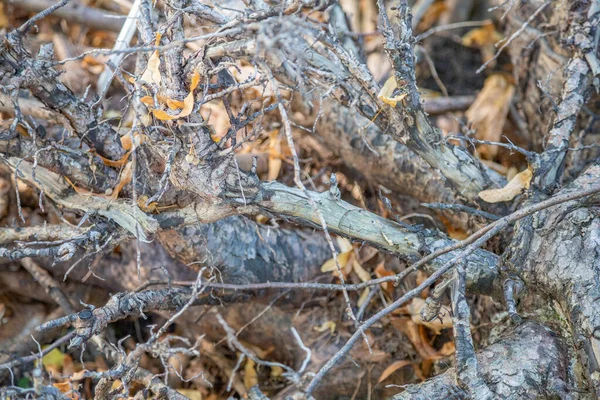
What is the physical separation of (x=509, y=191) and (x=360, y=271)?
2.07 feet

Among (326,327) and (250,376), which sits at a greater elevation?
(326,327)

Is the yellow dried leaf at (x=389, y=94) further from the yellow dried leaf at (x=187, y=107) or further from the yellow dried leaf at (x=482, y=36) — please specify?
the yellow dried leaf at (x=482, y=36)

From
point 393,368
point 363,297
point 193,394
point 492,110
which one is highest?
point 492,110

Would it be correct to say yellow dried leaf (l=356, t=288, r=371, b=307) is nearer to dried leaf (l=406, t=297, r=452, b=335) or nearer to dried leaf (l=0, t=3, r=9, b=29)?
dried leaf (l=406, t=297, r=452, b=335)

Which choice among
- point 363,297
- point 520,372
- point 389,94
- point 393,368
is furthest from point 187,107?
point 393,368

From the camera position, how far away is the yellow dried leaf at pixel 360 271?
2.02 meters

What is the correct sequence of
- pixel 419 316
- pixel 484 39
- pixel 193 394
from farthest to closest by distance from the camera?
pixel 484 39
pixel 193 394
pixel 419 316

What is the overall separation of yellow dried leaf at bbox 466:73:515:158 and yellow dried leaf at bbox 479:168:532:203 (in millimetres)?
974

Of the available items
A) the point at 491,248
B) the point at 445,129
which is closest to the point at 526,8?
the point at 445,129

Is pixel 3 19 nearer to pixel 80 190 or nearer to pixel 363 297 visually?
pixel 80 190

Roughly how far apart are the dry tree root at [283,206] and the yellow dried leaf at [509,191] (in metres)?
0.02

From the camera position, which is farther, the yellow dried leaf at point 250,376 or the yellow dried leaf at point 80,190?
the yellow dried leaf at point 250,376

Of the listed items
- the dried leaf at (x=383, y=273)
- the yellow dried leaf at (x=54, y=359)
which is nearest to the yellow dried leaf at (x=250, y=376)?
the dried leaf at (x=383, y=273)

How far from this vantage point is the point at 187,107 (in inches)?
48.3
